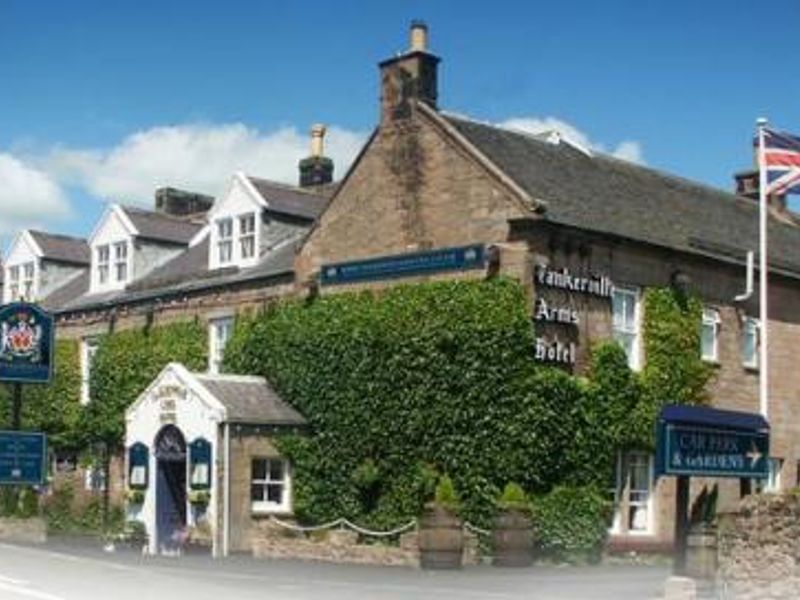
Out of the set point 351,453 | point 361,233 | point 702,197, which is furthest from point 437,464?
point 702,197

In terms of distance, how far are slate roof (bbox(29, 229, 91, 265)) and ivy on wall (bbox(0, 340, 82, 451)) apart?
5.51 metres

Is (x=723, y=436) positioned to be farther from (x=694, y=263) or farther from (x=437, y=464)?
(x=694, y=263)

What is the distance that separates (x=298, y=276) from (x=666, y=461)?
17409 millimetres

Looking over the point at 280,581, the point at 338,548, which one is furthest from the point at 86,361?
the point at 280,581

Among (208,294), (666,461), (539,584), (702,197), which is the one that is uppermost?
(702,197)

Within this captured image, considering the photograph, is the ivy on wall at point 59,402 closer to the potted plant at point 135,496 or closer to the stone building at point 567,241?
the potted plant at point 135,496

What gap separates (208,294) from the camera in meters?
39.8

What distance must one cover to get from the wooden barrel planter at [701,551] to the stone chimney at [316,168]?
2505 centimetres

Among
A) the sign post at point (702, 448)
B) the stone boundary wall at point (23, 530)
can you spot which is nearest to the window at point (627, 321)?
the sign post at point (702, 448)

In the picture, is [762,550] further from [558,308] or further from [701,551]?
[558,308]

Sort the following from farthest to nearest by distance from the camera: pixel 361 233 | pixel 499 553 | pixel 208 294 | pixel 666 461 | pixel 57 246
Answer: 1. pixel 57 246
2. pixel 208 294
3. pixel 361 233
4. pixel 499 553
5. pixel 666 461

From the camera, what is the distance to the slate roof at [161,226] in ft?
147

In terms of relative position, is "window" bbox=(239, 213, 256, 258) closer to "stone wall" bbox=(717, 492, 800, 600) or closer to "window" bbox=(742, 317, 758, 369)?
"window" bbox=(742, 317, 758, 369)

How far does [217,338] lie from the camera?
130ft
